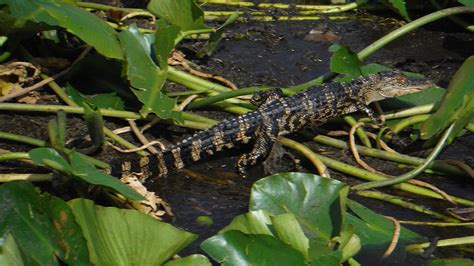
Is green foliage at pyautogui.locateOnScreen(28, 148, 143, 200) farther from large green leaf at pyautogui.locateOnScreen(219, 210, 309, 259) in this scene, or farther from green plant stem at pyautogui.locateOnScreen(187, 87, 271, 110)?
green plant stem at pyautogui.locateOnScreen(187, 87, 271, 110)

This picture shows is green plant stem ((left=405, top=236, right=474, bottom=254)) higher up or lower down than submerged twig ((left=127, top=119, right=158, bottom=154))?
higher up

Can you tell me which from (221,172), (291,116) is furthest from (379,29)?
(221,172)

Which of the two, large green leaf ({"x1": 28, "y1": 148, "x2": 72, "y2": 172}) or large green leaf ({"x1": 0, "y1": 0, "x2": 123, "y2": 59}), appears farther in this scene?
large green leaf ({"x1": 0, "y1": 0, "x2": 123, "y2": 59})

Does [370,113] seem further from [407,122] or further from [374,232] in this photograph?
[374,232]

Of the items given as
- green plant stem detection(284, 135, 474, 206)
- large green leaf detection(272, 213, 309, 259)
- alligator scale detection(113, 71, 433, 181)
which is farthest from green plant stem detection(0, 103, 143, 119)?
large green leaf detection(272, 213, 309, 259)

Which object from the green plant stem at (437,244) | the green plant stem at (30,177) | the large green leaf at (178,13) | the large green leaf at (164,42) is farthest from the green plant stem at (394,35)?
the green plant stem at (30,177)

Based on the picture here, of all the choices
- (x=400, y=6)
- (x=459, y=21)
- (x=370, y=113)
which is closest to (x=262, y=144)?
(x=370, y=113)
